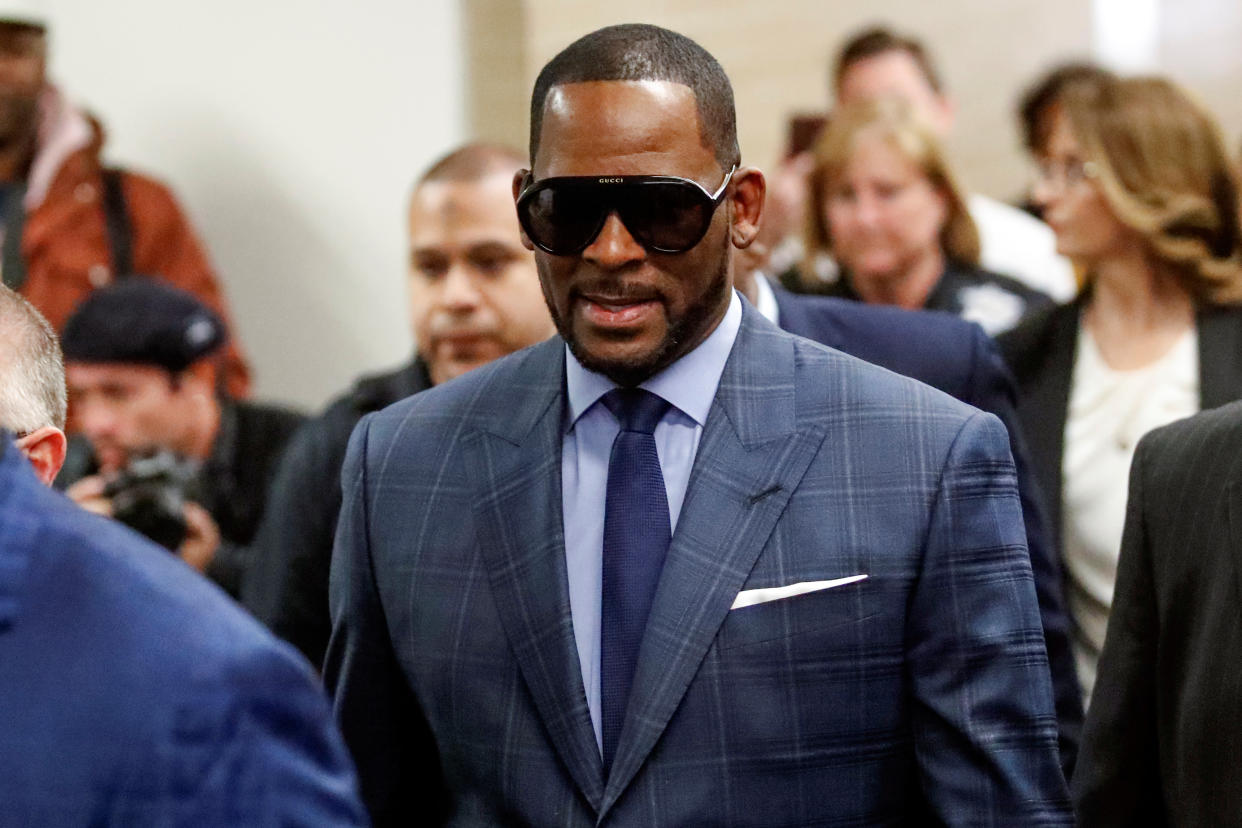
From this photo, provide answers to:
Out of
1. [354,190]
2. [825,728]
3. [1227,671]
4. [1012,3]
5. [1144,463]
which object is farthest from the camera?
[1012,3]

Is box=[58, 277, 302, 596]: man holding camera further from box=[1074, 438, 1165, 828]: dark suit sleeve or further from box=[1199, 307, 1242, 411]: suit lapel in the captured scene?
box=[1074, 438, 1165, 828]: dark suit sleeve

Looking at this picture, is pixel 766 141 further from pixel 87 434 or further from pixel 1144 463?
pixel 1144 463

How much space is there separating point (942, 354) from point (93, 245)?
3131 mm

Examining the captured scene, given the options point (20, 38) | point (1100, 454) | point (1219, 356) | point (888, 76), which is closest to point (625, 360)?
point (1100, 454)

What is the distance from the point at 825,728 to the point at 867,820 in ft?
0.37

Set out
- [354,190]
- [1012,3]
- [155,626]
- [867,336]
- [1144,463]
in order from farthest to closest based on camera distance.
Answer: [1012,3]
[354,190]
[867,336]
[1144,463]
[155,626]

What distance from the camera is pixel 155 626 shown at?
1315mm

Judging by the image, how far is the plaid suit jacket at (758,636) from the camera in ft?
6.42

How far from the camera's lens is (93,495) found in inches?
144

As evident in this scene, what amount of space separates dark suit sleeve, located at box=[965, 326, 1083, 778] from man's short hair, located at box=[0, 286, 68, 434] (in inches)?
49.2

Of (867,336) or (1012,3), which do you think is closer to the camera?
(867,336)

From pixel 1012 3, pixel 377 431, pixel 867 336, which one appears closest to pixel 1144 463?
pixel 867 336

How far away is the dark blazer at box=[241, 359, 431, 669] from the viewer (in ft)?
10.4

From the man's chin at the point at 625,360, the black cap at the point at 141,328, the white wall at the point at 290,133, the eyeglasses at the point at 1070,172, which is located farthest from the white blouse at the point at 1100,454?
the white wall at the point at 290,133
